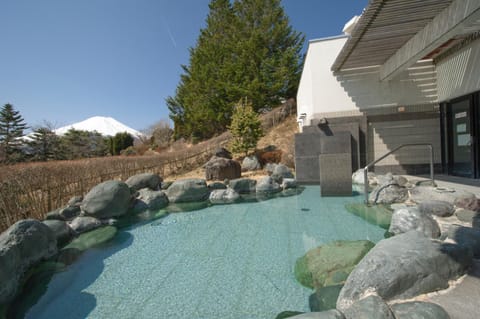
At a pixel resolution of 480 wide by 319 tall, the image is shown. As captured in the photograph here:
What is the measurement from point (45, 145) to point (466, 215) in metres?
27.5

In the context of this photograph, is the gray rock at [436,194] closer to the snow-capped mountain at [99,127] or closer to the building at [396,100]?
the building at [396,100]

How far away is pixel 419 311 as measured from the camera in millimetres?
1667

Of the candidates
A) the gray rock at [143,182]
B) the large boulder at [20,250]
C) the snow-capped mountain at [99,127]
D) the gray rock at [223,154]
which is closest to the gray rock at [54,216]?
the large boulder at [20,250]

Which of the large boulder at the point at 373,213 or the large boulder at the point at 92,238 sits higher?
the large boulder at the point at 373,213

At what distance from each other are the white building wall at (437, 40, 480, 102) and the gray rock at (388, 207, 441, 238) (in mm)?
4899

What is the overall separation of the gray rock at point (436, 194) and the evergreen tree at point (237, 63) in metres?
13.3

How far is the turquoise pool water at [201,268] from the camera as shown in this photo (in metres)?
2.47

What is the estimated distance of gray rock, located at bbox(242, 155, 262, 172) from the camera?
11.6 m

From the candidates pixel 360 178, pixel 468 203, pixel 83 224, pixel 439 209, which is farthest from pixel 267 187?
pixel 83 224

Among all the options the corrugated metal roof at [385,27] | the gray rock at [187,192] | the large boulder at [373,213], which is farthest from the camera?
the gray rock at [187,192]

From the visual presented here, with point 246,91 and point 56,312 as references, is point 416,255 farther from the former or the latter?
point 246,91

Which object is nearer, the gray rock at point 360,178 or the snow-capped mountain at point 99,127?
the gray rock at point 360,178

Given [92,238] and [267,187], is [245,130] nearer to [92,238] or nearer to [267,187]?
[267,187]

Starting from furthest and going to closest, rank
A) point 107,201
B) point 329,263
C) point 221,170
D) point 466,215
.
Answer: point 221,170
point 107,201
point 466,215
point 329,263
